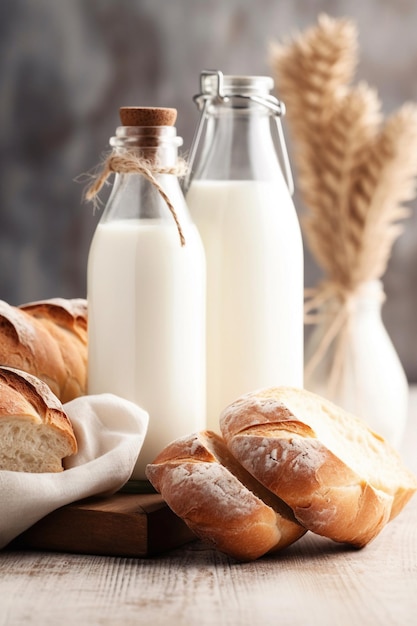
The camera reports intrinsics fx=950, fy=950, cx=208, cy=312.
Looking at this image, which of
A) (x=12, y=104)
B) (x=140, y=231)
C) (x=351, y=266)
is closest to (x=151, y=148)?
(x=140, y=231)

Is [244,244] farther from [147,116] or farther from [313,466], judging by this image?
[313,466]

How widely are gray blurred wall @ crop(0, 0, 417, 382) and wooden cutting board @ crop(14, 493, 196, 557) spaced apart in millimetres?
1184

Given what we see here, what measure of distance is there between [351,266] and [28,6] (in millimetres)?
1030

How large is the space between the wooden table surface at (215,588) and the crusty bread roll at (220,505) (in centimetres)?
3

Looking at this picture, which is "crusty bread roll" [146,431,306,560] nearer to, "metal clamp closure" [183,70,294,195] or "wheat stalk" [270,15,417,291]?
"metal clamp closure" [183,70,294,195]

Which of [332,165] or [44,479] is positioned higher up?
[332,165]

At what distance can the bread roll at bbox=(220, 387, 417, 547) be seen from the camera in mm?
905

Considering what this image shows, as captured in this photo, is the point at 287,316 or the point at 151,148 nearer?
the point at 151,148

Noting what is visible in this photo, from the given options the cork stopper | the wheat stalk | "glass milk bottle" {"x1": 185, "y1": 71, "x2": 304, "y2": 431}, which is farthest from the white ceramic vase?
the cork stopper

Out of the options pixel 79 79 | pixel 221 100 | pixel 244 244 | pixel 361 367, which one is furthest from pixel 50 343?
pixel 79 79

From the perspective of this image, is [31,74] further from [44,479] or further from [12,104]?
[44,479]

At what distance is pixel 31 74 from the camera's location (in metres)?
2.10

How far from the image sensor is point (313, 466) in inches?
35.7

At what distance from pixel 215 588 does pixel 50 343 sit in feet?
1.48
